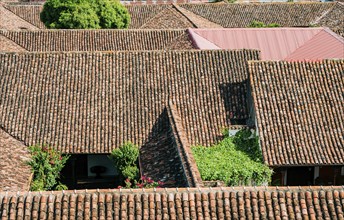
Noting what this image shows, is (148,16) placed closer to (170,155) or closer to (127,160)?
(127,160)

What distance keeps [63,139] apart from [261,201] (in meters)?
13.4

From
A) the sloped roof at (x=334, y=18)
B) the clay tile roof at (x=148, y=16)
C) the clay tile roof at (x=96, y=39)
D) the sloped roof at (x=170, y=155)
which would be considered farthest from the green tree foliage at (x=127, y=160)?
the sloped roof at (x=334, y=18)

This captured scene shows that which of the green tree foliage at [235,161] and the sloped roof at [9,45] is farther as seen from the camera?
the sloped roof at [9,45]

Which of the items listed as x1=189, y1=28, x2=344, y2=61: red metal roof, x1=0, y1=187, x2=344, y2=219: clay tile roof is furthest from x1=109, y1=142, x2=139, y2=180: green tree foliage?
x1=189, y1=28, x2=344, y2=61: red metal roof

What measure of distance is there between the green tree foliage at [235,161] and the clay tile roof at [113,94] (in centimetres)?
101

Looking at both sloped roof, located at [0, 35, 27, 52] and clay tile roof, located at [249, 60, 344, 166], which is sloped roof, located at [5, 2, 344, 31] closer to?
sloped roof, located at [0, 35, 27, 52]

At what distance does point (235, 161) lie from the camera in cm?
2578

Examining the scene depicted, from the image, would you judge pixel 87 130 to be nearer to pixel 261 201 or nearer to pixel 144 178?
pixel 144 178

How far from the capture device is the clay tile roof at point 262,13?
5986 cm

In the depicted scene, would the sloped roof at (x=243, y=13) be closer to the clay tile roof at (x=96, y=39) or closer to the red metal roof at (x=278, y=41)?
the clay tile roof at (x=96, y=39)

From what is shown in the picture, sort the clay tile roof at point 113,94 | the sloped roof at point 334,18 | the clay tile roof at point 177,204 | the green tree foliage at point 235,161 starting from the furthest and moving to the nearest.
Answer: the sloped roof at point 334,18 → the clay tile roof at point 113,94 → the green tree foliage at point 235,161 → the clay tile roof at point 177,204

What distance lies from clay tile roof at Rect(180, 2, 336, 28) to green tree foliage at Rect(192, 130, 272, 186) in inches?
1260

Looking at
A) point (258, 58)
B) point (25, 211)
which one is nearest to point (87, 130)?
point (258, 58)

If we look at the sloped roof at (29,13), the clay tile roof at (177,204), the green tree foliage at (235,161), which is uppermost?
the sloped roof at (29,13)
